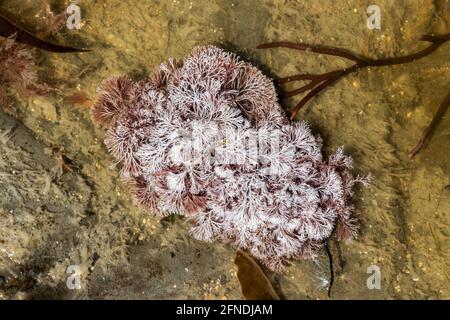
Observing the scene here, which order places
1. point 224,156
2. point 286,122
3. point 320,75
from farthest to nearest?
point 320,75 → point 286,122 → point 224,156

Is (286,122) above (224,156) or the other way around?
above

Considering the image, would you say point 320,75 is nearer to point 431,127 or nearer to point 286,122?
point 286,122

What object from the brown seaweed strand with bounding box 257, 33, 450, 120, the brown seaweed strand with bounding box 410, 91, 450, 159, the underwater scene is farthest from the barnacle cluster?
the brown seaweed strand with bounding box 410, 91, 450, 159

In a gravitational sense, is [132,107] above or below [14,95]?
below

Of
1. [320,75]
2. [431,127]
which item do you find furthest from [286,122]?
[431,127]
